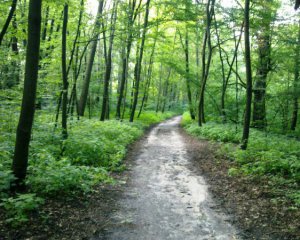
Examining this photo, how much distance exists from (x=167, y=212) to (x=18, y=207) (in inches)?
114

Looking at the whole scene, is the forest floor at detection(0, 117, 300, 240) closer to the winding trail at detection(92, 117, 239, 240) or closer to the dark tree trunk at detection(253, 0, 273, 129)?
the winding trail at detection(92, 117, 239, 240)

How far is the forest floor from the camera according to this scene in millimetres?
4625

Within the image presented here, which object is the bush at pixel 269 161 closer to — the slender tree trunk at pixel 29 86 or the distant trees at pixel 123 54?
the distant trees at pixel 123 54

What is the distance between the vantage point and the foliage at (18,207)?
4.39 meters

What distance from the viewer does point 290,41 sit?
577 inches

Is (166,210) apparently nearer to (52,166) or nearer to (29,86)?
(52,166)

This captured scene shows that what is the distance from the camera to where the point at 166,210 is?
572cm

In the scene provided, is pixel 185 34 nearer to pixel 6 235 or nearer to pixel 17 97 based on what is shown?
pixel 17 97

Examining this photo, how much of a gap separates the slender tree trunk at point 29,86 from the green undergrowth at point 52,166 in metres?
0.38

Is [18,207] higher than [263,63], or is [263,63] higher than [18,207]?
[263,63]

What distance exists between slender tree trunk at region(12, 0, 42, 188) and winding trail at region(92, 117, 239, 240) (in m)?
2.20

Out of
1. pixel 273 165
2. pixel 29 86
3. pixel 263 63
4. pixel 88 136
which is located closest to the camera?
pixel 29 86

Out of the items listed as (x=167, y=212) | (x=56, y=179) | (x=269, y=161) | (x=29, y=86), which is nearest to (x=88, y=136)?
(x=56, y=179)

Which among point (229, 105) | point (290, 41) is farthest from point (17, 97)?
point (229, 105)
